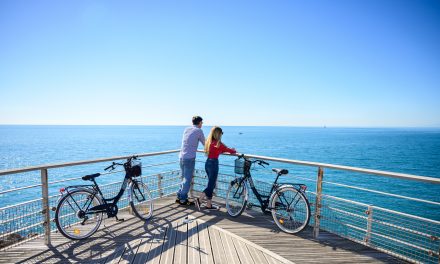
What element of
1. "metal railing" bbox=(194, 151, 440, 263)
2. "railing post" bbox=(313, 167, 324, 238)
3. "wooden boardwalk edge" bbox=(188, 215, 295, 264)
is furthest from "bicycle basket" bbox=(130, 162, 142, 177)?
"railing post" bbox=(313, 167, 324, 238)

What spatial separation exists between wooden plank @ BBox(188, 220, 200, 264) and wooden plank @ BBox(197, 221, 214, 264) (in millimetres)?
59

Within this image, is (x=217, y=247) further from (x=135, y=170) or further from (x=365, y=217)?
(x=365, y=217)

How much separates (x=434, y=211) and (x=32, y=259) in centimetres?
2310

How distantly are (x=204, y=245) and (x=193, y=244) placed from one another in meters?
0.18

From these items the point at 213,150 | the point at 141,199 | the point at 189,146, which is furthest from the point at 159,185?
the point at 213,150

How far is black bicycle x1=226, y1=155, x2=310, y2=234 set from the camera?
4.27 metres

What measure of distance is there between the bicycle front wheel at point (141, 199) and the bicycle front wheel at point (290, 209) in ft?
8.44

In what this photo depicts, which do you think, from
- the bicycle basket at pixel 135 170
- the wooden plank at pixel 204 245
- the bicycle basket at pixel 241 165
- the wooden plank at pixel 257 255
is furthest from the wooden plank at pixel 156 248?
the bicycle basket at pixel 241 165

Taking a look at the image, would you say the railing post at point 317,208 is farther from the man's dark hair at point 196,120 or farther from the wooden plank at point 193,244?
the man's dark hair at point 196,120

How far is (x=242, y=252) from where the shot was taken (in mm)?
3627

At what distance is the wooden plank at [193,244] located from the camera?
11.1 ft

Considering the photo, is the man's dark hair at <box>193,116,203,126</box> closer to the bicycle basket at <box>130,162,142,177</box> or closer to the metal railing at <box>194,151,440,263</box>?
the bicycle basket at <box>130,162,142,177</box>

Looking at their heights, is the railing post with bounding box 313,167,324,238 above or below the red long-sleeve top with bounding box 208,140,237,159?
below

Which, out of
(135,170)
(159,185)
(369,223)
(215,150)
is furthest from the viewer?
(159,185)
